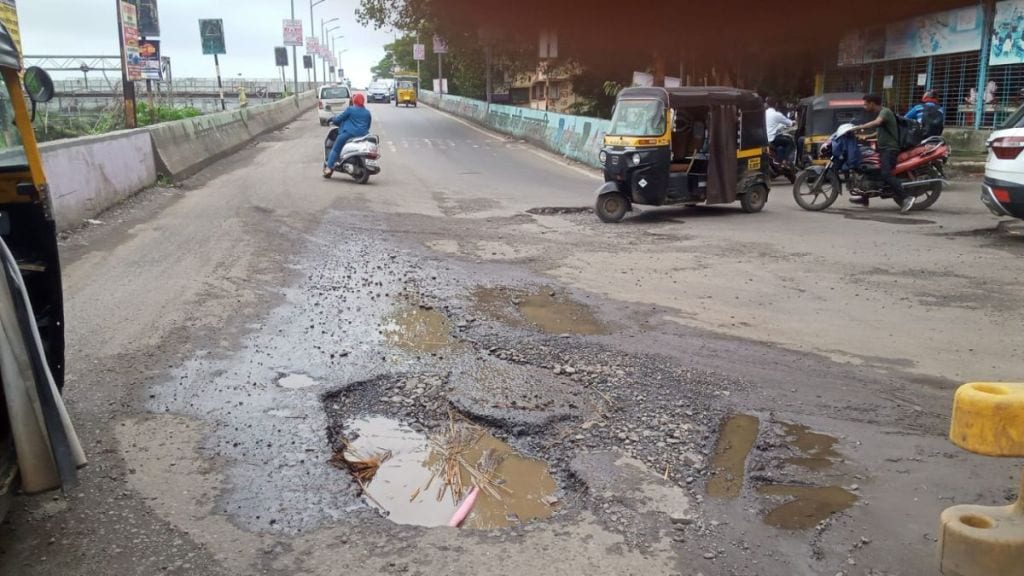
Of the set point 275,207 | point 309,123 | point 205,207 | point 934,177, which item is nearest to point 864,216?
point 934,177

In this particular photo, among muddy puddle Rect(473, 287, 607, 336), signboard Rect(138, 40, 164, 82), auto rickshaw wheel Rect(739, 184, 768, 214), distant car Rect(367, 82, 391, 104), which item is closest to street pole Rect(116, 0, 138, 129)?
signboard Rect(138, 40, 164, 82)

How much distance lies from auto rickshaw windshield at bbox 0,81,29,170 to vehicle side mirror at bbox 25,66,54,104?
0.55 feet

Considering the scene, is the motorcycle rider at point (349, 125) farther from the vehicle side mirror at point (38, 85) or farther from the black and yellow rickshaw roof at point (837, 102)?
the vehicle side mirror at point (38, 85)

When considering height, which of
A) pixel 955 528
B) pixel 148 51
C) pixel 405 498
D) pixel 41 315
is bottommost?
pixel 405 498

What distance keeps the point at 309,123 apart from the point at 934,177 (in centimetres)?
2808

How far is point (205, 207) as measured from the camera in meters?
11.8

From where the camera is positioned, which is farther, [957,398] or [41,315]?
[41,315]

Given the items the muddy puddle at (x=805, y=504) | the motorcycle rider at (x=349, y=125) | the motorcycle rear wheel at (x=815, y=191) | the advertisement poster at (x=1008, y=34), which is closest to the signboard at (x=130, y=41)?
the motorcycle rider at (x=349, y=125)

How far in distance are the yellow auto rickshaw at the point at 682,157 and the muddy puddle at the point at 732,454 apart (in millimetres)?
7268

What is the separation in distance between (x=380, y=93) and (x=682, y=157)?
5761cm

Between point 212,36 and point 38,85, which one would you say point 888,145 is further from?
point 212,36

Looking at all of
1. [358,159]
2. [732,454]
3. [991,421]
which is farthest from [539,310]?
[358,159]

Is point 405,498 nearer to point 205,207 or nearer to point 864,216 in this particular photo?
point 205,207

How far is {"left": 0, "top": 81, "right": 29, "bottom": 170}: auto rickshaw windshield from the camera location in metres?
3.84
